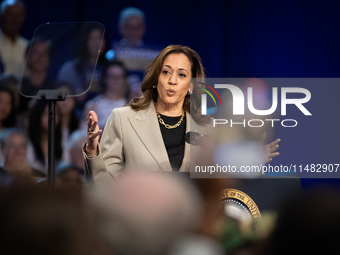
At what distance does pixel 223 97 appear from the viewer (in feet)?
2.15

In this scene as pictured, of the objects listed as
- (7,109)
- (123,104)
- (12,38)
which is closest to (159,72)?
(123,104)

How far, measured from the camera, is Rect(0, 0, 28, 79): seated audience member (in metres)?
2.85

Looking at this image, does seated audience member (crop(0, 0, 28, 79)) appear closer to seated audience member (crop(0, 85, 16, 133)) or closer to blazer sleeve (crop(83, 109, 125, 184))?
seated audience member (crop(0, 85, 16, 133))

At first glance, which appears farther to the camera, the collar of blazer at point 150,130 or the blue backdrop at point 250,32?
the blue backdrop at point 250,32

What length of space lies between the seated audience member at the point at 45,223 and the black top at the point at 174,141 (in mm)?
765

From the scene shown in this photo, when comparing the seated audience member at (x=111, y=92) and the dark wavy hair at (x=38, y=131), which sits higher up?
the seated audience member at (x=111, y=92)

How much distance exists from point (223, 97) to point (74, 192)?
0.45 m

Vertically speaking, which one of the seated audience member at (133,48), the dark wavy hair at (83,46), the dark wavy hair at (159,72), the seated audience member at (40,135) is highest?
the seated audience member at (133,48)

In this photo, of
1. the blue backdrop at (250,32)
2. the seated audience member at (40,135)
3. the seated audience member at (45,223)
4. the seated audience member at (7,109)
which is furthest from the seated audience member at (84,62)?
the blue backdrop at (250,32)

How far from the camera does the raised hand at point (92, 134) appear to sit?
1031 millimetres

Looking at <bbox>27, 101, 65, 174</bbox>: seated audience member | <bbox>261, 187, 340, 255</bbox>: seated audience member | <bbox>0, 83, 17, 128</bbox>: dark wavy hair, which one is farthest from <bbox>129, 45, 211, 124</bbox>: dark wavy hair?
<bbox>0, 83, 17, 128</bbox>: dark wavy hair

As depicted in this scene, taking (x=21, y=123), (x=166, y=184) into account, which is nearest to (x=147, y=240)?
(x=166, y=184)

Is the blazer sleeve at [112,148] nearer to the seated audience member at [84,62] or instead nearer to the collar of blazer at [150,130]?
the collar of blazer at [150,130]

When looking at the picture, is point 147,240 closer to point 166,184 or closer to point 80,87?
point 166,184
